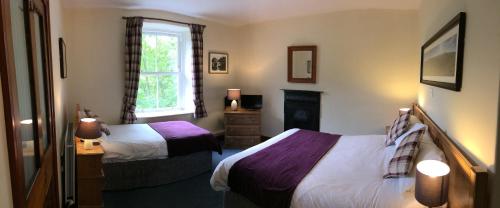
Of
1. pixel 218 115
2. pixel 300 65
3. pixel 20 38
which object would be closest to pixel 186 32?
pixel 218 115

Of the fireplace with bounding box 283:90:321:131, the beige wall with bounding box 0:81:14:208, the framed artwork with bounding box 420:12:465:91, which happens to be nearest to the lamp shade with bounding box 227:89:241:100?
the fireplace with bounding box 283:90:321:131

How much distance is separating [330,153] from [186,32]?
11.3ft

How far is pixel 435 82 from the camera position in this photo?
2672 mm

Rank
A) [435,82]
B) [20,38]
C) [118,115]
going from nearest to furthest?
[20,38] < [435,82] < [118,115]

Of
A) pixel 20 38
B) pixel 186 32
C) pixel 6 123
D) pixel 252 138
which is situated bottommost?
pixel 252 138

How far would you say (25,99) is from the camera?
50.1 inches

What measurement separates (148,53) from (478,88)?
14.7 feet

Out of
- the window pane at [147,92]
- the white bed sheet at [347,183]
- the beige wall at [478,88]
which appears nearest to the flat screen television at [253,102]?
the window pane at [147,92]

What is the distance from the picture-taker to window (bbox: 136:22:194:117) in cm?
502

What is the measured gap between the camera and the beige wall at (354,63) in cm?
429

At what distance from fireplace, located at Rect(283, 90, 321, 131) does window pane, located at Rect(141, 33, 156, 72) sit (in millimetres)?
2283

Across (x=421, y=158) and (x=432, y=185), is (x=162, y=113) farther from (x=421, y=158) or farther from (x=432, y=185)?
(x=432, y=185)

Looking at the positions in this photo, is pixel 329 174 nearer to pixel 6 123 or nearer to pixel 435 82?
pixel 435 82

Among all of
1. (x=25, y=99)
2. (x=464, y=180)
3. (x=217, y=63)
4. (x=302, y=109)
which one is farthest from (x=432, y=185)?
(x=217, y=63)
